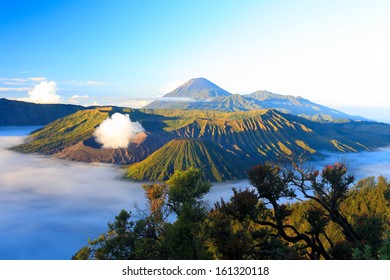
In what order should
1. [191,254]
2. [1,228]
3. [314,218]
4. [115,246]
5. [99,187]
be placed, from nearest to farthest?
[191,254]
[314,218]
[115,246]
[1,228]
[99,187]

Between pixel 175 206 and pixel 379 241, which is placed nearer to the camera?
pixel 379 241

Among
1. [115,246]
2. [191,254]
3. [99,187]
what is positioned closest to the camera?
[191,254]

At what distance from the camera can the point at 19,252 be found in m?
94.4

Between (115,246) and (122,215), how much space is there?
3.11 meters

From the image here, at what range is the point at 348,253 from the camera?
19531 mm

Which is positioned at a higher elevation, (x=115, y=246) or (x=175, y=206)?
(x=175, y=206)

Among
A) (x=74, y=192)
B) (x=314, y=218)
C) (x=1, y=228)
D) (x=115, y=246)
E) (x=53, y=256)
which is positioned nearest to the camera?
(x=314, y=218)

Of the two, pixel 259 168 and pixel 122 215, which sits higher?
pixel 259 168

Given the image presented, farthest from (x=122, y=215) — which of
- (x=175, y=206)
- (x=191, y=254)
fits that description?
(x=191, y=254)

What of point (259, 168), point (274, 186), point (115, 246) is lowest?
point (115, 246)

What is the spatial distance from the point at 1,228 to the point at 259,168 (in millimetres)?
130679

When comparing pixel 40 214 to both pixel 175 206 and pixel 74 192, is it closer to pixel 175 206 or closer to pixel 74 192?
pixel 74 192

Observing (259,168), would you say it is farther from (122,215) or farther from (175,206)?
(122,215)

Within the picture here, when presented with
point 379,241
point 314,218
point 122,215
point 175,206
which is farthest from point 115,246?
point 379,241
